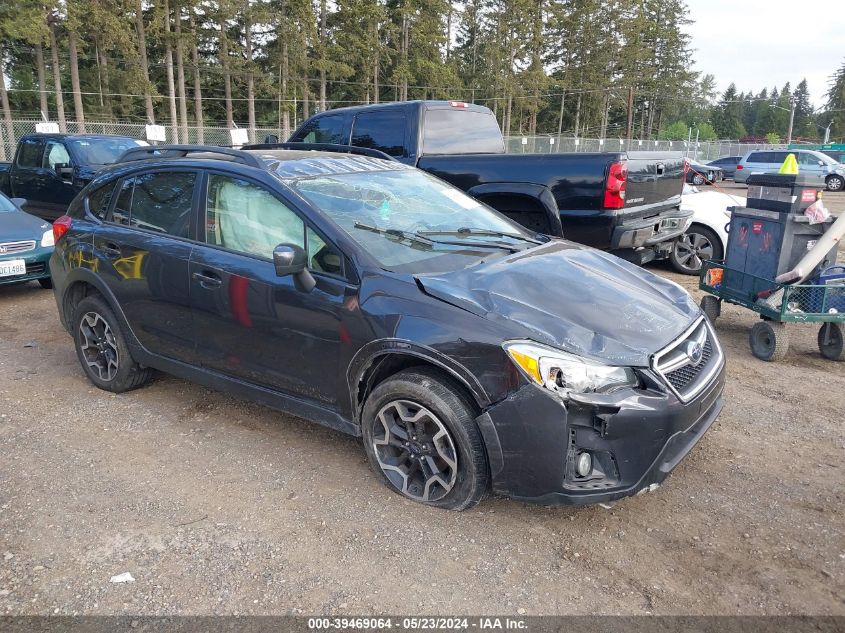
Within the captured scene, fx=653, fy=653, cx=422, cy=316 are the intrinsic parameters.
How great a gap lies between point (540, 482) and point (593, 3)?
6724 cm

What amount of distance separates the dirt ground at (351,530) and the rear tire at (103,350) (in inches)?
13.3

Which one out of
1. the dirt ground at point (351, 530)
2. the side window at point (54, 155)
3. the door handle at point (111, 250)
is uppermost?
Answer: the side window at point (54, 155)

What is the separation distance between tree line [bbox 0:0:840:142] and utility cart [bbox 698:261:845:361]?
25.1 meters

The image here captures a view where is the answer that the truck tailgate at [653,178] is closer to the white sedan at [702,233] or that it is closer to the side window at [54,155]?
the white sedan at [702,233]

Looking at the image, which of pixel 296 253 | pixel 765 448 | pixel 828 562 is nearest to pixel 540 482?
pixel 828 562

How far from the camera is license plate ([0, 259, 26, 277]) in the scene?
734cm

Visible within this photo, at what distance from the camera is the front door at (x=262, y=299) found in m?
3.40

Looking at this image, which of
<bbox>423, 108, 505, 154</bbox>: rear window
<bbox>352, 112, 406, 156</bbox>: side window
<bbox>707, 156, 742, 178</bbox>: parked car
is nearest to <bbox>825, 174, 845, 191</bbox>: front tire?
<bbox>707, 156, 742, 178</bbox>: parked car

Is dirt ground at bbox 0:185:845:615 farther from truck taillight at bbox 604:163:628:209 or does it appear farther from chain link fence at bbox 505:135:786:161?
chain link fence at bbox 505:135:786:161

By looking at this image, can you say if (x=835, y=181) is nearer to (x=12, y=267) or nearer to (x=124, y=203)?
(x=12, y=267)

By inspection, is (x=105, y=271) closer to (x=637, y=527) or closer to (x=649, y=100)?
(x=637, y=527)

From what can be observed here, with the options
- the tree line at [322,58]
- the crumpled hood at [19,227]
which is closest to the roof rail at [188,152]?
the crumpled hood at [19,227]

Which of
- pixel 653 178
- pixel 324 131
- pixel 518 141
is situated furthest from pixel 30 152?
pixel 518 141

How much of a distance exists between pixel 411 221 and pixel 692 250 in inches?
243
